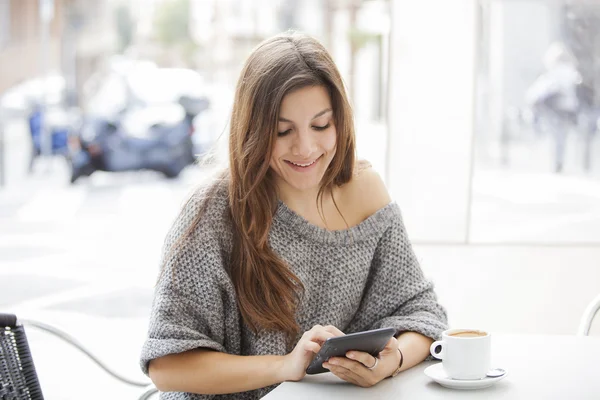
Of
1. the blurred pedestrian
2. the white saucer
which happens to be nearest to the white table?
the white saucer

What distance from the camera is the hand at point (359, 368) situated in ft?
4.26

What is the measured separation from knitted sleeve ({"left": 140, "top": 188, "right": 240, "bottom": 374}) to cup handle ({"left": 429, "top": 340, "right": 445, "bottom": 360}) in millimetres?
372

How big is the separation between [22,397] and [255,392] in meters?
0.43

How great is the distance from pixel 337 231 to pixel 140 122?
220 inches

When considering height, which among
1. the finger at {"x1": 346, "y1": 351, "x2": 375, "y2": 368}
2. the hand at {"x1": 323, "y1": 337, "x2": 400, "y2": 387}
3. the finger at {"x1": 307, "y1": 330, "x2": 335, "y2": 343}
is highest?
the finger at {"x1": 307, "y1": 330, "x2": 335, "y2": 343}

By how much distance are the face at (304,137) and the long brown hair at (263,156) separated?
2 centimetres

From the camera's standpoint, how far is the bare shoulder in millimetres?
1737

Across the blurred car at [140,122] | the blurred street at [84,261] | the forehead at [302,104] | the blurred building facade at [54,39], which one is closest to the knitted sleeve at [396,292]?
the forehead at [302,104]

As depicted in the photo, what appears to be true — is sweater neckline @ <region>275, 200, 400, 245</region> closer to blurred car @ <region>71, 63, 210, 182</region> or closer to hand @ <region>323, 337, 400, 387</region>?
hand @ <region>323, 337, 400, 387</region>

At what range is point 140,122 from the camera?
23.1 feet

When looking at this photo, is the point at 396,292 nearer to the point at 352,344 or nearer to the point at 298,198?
the point at 298,198

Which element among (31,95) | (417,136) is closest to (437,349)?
(417,136)

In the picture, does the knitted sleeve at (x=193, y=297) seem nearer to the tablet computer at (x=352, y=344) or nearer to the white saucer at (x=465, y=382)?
the tablet computer at (x=352, y=344)

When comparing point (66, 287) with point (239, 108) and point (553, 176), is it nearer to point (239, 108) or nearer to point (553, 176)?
point (553, 176)
